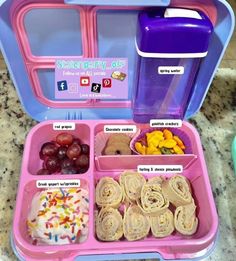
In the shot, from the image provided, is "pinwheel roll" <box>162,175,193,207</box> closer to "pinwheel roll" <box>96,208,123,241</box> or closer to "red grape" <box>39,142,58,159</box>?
"pinwheel roll" <box>96,208,123,241</box>

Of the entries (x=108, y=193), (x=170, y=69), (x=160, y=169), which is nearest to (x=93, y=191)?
(x=108, y=193)

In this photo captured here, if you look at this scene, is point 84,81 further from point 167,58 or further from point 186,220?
point 186,220

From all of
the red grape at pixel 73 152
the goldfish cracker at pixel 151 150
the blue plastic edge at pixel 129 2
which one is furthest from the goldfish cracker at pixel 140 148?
the blue plastic edge at pixel 129 2

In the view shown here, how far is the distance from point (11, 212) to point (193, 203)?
0.32m

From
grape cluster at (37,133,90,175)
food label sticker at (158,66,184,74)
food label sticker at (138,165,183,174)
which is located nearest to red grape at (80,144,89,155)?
grape cluster at (37,133,90,175)

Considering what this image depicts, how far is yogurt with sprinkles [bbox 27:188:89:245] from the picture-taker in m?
A: 0.59

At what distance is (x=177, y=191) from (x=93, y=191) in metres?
0.14

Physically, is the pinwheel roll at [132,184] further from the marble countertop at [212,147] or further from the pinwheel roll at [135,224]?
the marble countertop at [212,147]

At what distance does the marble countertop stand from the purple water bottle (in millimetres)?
115

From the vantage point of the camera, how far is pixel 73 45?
1.98ft

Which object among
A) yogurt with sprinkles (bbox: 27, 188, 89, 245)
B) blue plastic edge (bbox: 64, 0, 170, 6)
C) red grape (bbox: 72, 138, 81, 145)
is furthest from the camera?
red grape (bbox: 72, 138, 81, 145)

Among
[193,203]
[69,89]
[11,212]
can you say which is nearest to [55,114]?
[69,89]

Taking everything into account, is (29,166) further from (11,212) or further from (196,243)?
(196,243)

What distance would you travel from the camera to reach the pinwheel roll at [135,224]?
591 mm
